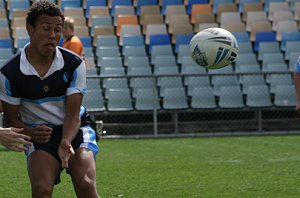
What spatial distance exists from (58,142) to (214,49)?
140 inches

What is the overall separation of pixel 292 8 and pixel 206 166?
1072 cm

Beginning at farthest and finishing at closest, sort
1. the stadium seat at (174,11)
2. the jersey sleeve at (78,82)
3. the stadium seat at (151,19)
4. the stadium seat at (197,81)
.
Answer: the stadium seat at (174,11) → the stadium seat at (151,19) → the stadium seat at (197,81) → the jersey sleeve at (78,82)

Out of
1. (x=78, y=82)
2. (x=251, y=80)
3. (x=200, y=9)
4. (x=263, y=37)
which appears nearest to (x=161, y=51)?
(x=251, y=80)

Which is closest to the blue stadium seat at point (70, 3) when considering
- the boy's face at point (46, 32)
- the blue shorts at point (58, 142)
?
the blue shorts at point (58, 142)

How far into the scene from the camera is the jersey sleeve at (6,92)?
620 centimetres

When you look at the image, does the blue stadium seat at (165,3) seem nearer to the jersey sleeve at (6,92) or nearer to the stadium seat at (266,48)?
the stadium seat at (266,48)

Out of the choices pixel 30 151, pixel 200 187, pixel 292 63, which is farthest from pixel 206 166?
pixel 292 63

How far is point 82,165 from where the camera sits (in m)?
6.07

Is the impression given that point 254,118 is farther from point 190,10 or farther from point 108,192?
point 108,192

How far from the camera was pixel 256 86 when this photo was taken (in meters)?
18.6

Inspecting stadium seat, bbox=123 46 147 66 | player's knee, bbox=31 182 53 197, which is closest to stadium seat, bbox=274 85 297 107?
stadium seat, bbox=123 46 147 66

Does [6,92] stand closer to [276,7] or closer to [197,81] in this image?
[197,81]

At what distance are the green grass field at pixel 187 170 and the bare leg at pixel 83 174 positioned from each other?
321 cm

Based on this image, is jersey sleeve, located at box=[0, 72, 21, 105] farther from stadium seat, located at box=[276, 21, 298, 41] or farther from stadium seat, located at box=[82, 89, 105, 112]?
stadium seat, located at box=[276, 21, 298, 41]
